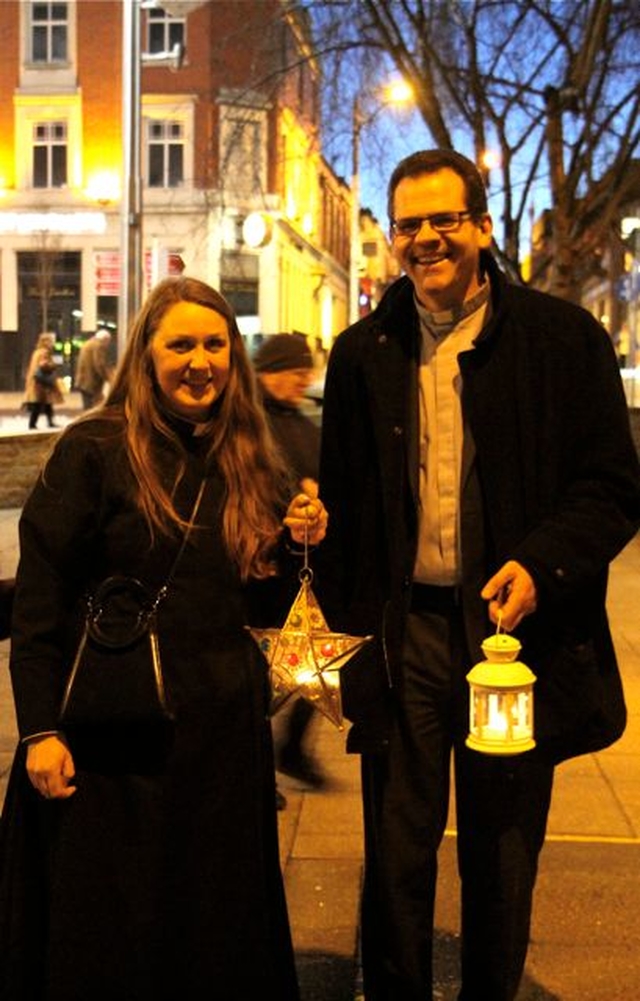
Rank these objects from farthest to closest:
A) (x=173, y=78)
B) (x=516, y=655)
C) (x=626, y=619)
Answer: (x=173, y=78)
(x=626, y=619)
(x=516, y=655)

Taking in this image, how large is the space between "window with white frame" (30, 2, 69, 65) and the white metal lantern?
142 ft

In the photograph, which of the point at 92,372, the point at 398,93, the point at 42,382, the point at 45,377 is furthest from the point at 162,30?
the point at 398,93

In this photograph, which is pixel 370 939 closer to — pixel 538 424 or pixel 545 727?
pixel 545 727

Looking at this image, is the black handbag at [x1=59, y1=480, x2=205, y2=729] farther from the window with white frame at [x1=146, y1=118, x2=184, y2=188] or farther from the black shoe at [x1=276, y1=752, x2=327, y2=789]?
the window with white frame at [x1=146, y1=118, x2=184, y2=188]

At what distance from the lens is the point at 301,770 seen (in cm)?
530

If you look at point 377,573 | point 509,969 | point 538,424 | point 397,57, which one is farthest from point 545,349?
point 397,57

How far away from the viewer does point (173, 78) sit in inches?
1610

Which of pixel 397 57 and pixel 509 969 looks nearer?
pixel 509 969

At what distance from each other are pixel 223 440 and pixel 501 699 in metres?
0.83

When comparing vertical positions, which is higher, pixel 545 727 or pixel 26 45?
pixel 26 45

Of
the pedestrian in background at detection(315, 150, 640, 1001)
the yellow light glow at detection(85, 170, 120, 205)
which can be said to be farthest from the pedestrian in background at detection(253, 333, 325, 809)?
the yellow light glow at detection(85, 170, 120, 205)

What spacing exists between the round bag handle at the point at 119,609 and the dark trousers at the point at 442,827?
24.0 inches

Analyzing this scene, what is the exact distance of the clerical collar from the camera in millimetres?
2859

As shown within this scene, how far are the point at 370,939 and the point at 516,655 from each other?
2.78 ft
